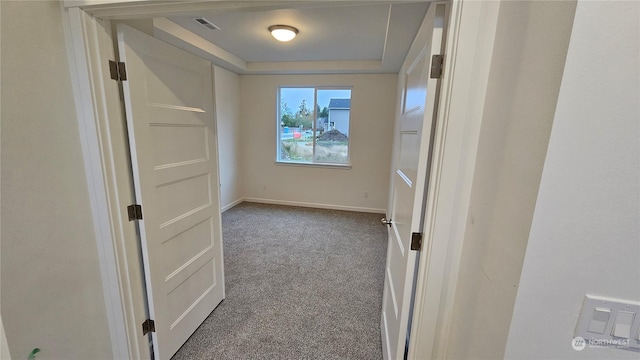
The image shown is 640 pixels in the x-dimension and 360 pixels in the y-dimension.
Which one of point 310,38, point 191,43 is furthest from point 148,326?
point 310,38

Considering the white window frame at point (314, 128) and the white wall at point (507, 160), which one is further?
the white window frame at point (314, 128)

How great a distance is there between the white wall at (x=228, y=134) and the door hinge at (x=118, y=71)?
2.75 meters

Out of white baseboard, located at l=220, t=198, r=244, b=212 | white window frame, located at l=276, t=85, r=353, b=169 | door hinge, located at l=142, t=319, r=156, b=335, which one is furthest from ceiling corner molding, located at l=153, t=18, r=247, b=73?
door hinge, located at l=142, t=319, r=156, b=335

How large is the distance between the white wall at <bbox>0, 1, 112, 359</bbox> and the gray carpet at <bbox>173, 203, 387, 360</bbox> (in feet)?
2.64

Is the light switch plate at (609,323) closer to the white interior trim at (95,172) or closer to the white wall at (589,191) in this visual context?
the white wall at (589,191)

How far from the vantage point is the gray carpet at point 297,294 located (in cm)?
174

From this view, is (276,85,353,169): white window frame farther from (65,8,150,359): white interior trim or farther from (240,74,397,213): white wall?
(65,8,150,359): white interior trim

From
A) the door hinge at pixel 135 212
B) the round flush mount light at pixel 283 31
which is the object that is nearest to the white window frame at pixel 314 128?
the round flush mount light at pixel 283 31

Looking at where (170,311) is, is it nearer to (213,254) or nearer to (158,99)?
(213,254)

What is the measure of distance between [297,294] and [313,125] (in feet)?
10.00

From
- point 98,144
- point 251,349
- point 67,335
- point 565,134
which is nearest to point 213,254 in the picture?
point 251,349

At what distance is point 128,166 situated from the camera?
1281 millimetres

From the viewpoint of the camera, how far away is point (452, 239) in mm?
979

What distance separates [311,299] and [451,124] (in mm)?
1899
